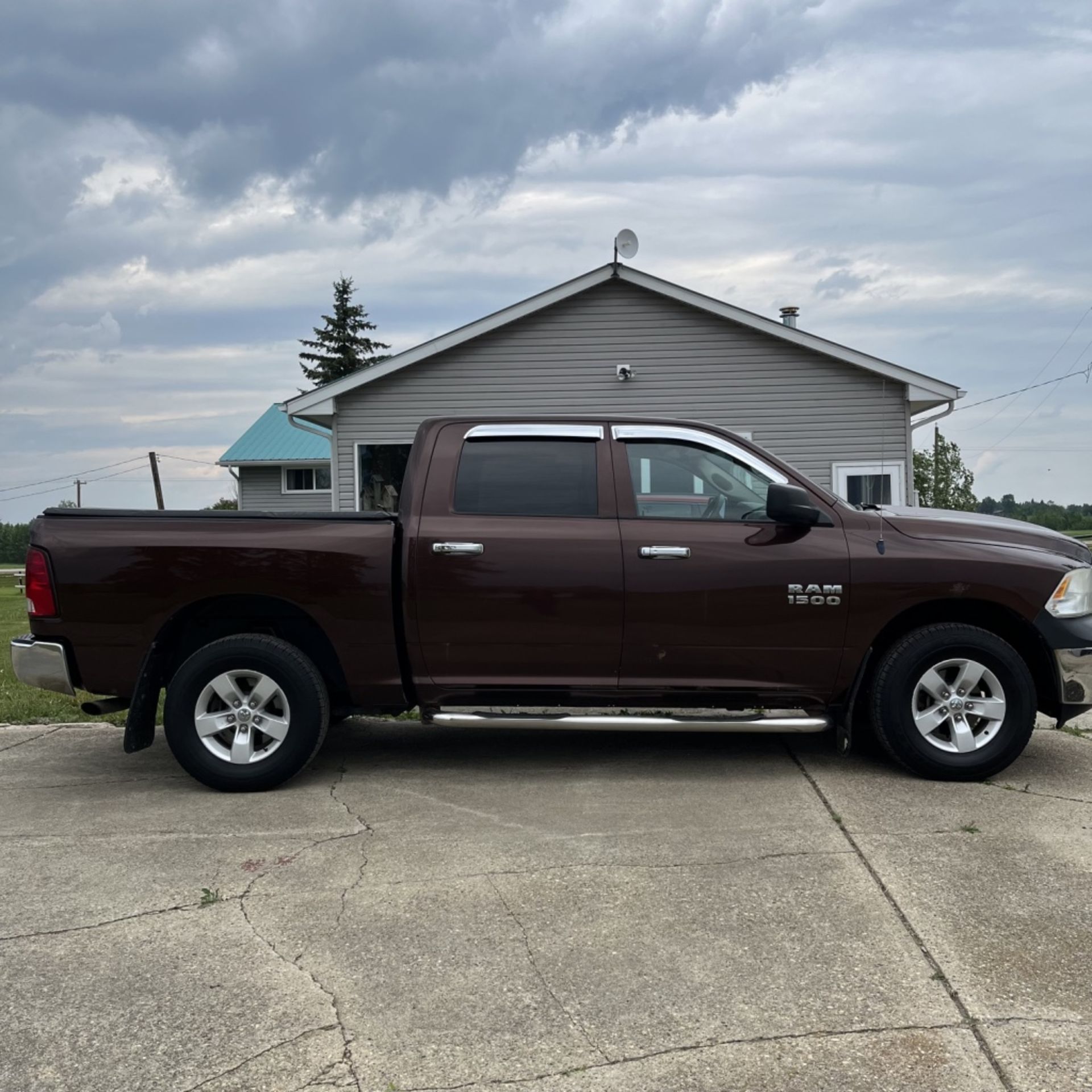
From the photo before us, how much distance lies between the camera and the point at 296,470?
32.6 m

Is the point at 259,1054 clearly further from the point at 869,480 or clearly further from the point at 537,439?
the point at 869,480

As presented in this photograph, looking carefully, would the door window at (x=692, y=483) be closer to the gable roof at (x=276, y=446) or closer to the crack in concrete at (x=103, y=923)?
the crack in concrete at (x=103, y=923)

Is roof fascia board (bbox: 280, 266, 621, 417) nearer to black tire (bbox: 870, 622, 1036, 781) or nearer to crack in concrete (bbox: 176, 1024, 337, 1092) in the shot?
black tire (bbox: 870, 622, 1036, 781)

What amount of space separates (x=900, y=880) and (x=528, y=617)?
2194mm

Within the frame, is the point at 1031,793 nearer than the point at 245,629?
Yes

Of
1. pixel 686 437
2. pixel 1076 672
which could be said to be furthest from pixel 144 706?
pixel 1076 672

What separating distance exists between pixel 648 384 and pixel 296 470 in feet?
63.8

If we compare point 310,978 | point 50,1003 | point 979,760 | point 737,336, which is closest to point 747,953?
point 310,978

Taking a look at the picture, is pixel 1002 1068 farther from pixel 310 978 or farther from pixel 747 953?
pixel 310 978

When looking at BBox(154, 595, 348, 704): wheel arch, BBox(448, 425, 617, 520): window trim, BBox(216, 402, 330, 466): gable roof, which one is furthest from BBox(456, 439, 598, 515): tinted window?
BBox(216, 402, 330, 466): gable roof

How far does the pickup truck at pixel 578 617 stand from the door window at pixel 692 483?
1.7 inches

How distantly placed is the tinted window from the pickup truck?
33 mm

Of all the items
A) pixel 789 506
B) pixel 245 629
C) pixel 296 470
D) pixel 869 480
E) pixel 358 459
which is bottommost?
pixel 245 629

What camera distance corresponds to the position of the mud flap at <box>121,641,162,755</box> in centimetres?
553
